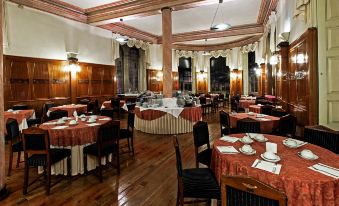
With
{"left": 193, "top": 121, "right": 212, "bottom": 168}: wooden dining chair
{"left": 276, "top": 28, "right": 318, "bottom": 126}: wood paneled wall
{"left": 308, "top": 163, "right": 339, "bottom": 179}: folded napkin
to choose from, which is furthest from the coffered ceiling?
{"left": 308, "top": 163, "right": 339, "bottom": 179}: folded napkin

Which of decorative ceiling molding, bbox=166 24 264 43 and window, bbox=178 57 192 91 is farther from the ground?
decorative ceiling molding, bbox=166 24 264 43

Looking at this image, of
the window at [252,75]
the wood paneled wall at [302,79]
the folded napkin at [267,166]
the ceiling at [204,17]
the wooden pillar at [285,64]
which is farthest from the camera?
the window at [252,75]

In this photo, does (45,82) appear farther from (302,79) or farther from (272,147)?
(302,79)

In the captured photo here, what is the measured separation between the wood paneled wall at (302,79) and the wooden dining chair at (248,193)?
2999mm

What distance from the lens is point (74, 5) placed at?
813 cm

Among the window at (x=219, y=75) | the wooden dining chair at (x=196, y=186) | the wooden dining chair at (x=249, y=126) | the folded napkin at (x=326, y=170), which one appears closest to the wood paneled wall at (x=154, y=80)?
the window at (x=219, y=75)

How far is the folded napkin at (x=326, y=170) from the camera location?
5.51ft

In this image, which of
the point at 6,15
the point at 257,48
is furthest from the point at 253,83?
the point at 6,15

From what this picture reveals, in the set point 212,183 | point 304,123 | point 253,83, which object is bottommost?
point 212,183

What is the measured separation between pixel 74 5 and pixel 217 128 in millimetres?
7372

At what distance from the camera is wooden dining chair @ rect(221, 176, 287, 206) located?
3.83ft

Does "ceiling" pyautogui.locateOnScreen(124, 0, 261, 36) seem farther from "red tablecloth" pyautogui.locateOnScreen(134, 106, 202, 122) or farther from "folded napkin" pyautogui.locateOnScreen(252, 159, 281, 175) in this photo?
"folded napkin" pyautogui.locateOnScreen(252, 159, 281, 175)

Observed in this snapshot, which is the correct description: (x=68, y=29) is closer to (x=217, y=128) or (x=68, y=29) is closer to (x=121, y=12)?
(x=121, y=12)

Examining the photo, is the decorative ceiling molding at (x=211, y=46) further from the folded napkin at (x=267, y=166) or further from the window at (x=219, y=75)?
the folded napkin at (x=267, y=166)
